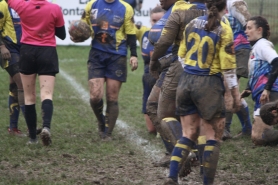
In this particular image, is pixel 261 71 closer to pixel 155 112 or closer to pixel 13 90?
pixel 155 112

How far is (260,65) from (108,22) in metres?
2.13

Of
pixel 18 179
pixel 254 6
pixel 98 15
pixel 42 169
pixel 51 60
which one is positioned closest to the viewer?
pixel 18 179

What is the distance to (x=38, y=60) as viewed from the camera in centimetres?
751

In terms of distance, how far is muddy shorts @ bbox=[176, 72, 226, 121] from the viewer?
17.9ft

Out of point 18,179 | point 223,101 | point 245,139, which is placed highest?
point 223,101

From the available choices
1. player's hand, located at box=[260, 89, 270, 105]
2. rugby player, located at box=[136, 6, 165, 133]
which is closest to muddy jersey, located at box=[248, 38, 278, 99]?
player's hand, located at box=[260, 89, 270, 105]

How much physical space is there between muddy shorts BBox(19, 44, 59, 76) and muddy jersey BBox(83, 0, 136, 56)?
3.47 feet

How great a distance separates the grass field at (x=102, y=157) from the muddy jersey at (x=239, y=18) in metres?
1.34

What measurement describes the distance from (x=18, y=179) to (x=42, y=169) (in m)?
0.55

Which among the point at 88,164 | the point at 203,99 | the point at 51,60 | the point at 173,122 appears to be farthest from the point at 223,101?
the point at 51,60

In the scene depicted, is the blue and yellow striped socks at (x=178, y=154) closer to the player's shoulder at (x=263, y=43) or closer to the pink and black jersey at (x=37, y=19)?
the player's shoulder at (x=263, y=43)

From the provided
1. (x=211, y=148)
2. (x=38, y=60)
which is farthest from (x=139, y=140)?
(x=211, y=148)

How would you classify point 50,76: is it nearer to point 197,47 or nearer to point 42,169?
point 42,169

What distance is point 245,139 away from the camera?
337 inches
